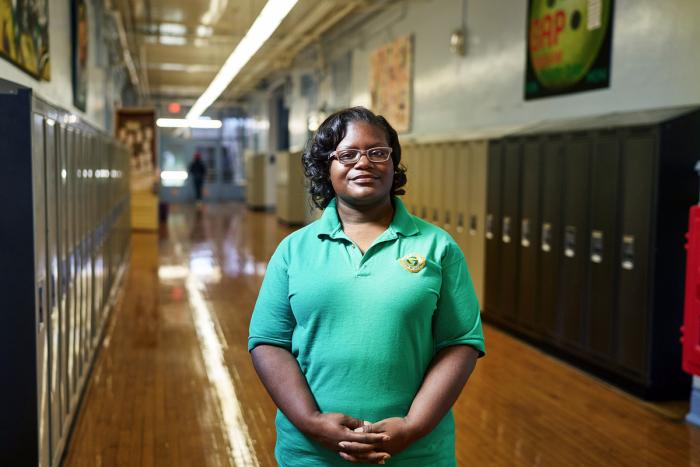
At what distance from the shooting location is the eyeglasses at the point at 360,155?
1727mm

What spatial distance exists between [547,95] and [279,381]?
18.3 feet

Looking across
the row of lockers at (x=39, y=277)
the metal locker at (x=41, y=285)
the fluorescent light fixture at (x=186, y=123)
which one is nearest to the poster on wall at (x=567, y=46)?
the row of lockers at (x=39, y=277)

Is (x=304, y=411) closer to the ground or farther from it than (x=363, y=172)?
closer to the ground

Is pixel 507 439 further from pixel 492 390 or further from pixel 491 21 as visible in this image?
pixel 491 21

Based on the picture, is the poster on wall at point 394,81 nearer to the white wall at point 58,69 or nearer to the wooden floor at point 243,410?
the white wall at point 58,69

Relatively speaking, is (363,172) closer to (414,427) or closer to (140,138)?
(414,427)

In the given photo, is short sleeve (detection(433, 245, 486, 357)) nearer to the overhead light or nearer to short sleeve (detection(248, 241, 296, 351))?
short sleeve (detection(248, 241, 296, 351))

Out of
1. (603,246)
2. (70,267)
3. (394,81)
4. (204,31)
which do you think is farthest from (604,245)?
(204,31)

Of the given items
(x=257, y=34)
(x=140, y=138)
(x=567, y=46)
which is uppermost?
(x=257, y=34)

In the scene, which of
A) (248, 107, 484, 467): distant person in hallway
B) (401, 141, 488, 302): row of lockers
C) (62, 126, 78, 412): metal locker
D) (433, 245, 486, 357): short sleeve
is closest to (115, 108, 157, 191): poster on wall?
(401, 141, 488, 302): row of lockers

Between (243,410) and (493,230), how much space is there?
10.8 feet

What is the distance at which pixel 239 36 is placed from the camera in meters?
Result: 13.9

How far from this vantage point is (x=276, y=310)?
69.3 inches

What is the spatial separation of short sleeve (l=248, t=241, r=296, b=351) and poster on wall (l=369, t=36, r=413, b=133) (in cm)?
902
